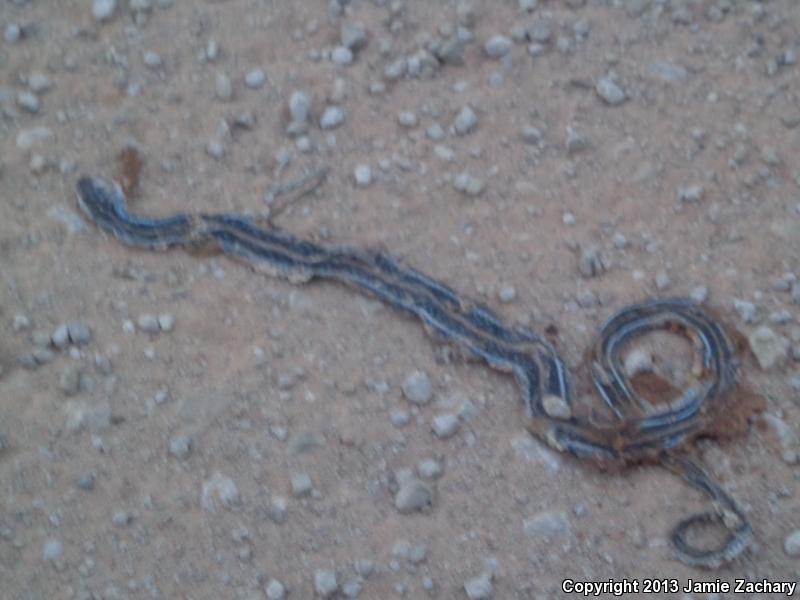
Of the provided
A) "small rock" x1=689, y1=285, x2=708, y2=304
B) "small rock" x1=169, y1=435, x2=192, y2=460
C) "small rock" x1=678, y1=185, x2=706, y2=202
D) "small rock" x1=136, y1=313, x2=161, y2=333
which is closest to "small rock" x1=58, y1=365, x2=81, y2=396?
"small rock" x1=136, y1=313, x2=161, y2=333

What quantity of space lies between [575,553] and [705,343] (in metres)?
0.96

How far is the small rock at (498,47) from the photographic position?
4797 millimetres

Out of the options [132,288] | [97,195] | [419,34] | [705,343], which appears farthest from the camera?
[419,34]

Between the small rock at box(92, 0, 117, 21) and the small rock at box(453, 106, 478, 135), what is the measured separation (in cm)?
179

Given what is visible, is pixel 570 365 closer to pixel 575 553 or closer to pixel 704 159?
pixel 575 553

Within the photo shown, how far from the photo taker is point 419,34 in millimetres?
4887

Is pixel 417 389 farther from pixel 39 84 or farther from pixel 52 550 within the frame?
pixel 39 84

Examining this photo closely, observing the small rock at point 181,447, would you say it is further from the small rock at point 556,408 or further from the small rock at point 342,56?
the small rock at point 342,56

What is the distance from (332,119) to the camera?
15.3ft

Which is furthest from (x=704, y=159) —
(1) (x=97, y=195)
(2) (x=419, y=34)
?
(1) (x=97, y=195)

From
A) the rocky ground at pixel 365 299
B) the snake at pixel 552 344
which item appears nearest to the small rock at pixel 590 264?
the rocky ground at pixel 365 299

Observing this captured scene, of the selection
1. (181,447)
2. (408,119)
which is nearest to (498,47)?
(408,119)

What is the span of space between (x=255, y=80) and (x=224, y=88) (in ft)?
0.47

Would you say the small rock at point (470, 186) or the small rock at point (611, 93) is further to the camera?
the small rock at point (611, 93)
